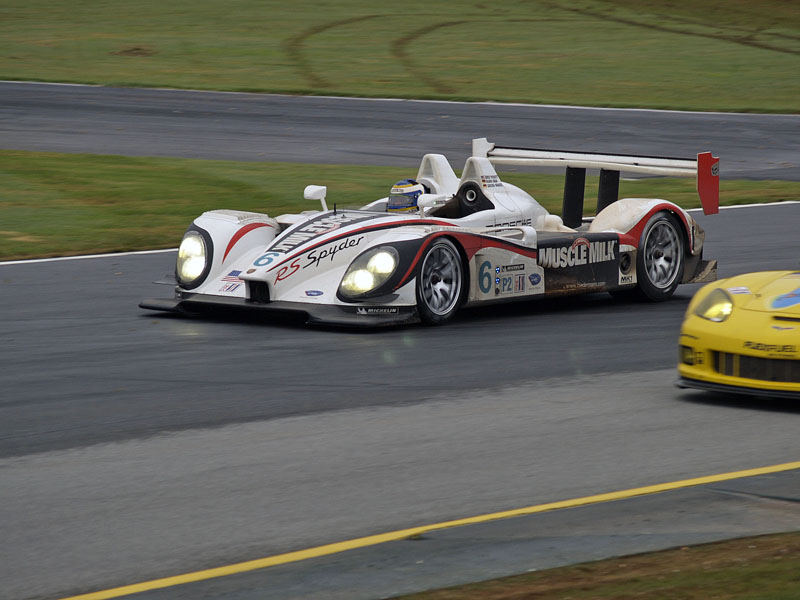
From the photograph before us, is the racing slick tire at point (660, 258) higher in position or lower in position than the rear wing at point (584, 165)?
lower

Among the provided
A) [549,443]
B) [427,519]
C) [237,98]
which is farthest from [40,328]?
[237,98]

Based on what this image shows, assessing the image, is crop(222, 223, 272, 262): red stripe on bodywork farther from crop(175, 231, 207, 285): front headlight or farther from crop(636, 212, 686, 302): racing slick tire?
crop(636, 212, 686, 302): racing slick tire

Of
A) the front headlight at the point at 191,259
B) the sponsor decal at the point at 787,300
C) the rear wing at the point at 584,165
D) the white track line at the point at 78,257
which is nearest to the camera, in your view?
the sponsor decal at the point at 787,300

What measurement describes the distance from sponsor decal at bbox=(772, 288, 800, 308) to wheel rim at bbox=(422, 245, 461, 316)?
3.12 m

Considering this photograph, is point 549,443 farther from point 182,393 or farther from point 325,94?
point 325,94

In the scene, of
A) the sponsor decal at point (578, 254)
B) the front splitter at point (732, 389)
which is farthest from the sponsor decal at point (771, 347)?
the sponsor decal at point (578, 254)

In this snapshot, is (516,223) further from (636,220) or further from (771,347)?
(771,347)

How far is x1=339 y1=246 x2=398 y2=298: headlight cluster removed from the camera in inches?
408

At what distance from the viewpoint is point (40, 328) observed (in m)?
10.6

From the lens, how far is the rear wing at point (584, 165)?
12.1m

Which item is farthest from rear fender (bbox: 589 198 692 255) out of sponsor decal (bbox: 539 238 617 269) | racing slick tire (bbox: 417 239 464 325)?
racing slick tire (bbox: 417 239 464 325)

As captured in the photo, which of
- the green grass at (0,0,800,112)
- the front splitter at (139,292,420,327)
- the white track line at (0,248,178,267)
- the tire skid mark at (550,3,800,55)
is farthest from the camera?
the tire skid mark at (550,3,800,55)

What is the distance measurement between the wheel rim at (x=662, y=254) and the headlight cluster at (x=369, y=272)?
9.12 ft

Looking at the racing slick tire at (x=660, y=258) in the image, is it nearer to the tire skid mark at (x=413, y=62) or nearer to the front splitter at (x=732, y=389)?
the front splitter at (x=732, y=389)
